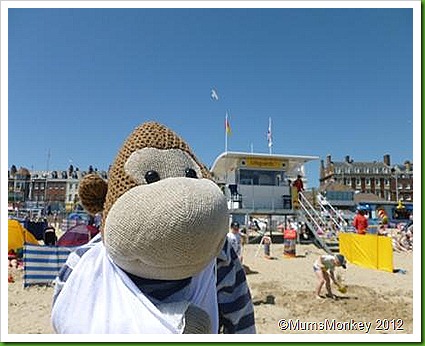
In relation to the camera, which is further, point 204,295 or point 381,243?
point 381,243

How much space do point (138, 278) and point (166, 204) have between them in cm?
44

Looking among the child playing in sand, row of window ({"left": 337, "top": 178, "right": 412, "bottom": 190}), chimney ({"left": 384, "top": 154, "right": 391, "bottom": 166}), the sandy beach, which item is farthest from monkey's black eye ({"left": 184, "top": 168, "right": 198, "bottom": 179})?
chimney ({"left": 384, "top": 154, "right": 391, "bottom": 166})

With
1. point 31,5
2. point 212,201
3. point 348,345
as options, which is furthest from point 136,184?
point 31,5

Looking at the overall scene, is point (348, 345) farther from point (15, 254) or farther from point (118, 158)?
point (15, 254)

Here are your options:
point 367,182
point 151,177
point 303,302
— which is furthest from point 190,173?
point 367,182

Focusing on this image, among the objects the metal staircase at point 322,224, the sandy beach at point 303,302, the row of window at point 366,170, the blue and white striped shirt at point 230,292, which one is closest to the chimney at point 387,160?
the row of window at point 366,170

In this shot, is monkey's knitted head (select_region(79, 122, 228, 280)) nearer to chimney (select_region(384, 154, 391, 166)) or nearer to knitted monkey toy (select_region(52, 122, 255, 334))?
knitted monkey toy (select_region(52, 122, 255, 334))

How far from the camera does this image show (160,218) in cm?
148

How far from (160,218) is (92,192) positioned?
954mm

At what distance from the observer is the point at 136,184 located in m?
1.75

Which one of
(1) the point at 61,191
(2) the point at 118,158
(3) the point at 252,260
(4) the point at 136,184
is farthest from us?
(1) the point at 61,191

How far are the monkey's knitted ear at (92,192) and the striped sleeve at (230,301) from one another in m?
0.85

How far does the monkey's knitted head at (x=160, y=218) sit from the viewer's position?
1.48m

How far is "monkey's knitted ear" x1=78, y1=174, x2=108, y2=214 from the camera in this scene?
2.25m
